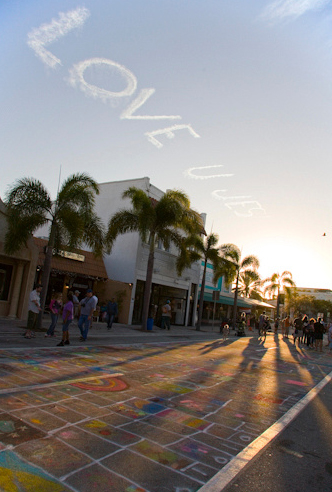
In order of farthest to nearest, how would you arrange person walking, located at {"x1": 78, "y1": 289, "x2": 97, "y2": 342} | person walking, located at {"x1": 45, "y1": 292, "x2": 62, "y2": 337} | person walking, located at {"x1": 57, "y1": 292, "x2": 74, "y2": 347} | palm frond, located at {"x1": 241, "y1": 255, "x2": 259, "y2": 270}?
palm frond, located at {"x1": 241, "y1": 255, "x2": 259, "y2": 270} → person walking, located at {"x1": 45, "y1": 292, "x2": 62, "y2": 337} → person walking, located at {"x1": 78, "y1": 289, "x2": 97, "y2": 342} → person walking, located at {"x1": 57, "y1": 292, "x2": 74, "y2": 347}

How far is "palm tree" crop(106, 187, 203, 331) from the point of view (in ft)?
64.0

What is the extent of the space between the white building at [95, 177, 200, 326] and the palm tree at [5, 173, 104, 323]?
31.6 feet

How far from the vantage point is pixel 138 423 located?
474 cm

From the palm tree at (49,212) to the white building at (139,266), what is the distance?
31.6 feet

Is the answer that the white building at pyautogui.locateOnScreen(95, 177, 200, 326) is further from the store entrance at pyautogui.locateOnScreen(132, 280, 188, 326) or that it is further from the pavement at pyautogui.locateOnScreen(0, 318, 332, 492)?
the pavement at pyautogui.locateOnScreen(0, 318, 332, 492)

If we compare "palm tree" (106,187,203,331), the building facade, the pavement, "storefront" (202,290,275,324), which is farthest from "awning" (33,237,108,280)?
"storefront" (202,290,275,324)

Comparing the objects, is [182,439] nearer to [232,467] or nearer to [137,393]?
[232,467]

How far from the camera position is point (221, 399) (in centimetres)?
646

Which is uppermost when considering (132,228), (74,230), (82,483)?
(132,228)

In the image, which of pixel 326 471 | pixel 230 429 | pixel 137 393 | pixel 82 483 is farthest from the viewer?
pixel 137 393

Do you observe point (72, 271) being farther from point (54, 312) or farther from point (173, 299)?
point (173, 299)

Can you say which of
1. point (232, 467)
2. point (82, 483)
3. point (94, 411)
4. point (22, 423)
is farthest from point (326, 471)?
point (22, 423)

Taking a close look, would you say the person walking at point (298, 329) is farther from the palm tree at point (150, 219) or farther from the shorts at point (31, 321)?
the shorts at point (31, 321)

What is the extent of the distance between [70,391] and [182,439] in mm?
2187
